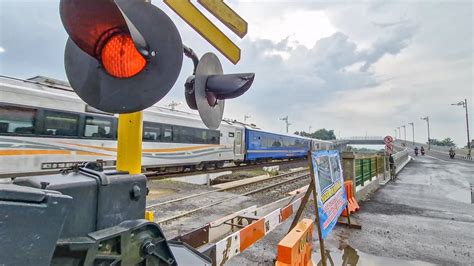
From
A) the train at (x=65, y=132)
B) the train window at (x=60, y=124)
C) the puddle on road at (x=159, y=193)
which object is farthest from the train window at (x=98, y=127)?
the puddle on road at (x=159, y=193)

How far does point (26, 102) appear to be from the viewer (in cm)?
888

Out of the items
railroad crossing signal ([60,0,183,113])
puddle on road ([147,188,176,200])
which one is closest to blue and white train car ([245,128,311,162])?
puddle on road ([147,188,176,200])

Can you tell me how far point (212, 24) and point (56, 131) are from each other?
31.4 feet

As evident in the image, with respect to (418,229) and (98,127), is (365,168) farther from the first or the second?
(98,127)

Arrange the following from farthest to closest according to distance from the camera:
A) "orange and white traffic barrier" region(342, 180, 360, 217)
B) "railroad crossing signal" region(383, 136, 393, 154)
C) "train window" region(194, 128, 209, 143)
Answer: "train window" region(194, 128, 209, 143), "railroad crossing signal" region(383, 136, 393, 154), "orange and white traffic barrier" region(342, 180, 360, 217)

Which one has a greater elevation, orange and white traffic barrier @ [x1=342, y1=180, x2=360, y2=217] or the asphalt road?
orange and white traffic barrier @ [x1=342, y1=180, x2=360, y2=217]

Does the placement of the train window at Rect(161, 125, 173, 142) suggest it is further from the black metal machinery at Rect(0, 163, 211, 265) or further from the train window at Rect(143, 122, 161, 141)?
the black metal machinery at Rect(0, 163, 211, 265)

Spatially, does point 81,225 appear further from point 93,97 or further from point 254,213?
point 254,213

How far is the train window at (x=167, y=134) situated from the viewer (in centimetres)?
1404

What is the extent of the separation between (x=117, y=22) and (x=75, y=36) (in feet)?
0.79

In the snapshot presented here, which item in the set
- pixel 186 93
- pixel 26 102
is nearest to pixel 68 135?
pixel 26 102

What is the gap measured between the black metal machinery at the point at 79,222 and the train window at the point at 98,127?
10.7m

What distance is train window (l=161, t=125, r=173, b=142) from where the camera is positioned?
14.0m

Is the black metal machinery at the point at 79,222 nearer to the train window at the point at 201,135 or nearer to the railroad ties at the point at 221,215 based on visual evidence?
the railroad ties at the point at 221,215
